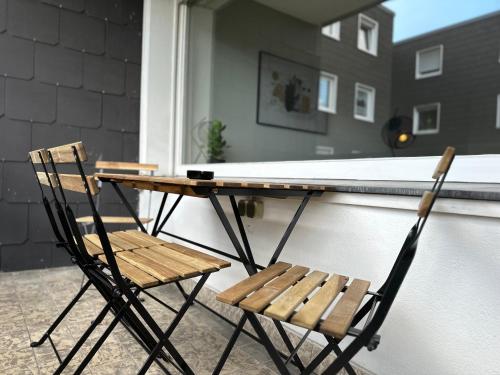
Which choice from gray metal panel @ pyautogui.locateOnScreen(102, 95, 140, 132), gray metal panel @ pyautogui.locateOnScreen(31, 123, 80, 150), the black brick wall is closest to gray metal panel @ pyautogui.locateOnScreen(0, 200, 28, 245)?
the black brick wall

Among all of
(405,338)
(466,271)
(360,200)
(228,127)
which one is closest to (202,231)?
(228,127)

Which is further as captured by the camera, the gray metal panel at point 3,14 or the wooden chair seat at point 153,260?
the gray metal panel at point 3,14

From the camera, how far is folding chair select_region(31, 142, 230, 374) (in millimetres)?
1165

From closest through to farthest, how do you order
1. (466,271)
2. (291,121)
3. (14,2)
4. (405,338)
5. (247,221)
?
(466,271) → (405,338) → (247,221) → (14,2) → (291,121)

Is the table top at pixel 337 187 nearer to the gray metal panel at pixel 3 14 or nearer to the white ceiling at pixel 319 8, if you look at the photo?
the gray metal panel at pixel 3 14

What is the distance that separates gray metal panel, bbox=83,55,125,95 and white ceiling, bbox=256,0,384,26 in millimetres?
1483

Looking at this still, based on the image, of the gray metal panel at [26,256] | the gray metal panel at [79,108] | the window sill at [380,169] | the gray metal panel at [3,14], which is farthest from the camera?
the gray metal panel at [79,108]

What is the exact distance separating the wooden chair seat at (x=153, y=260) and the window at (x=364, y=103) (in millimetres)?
3074

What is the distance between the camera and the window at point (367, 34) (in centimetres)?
362

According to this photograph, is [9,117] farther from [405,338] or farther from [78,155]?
[405,338]

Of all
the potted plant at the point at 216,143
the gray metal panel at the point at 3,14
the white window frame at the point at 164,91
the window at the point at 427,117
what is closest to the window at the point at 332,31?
the window at the point at 427,117

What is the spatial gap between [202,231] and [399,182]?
1462mm

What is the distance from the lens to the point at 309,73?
3877 mm

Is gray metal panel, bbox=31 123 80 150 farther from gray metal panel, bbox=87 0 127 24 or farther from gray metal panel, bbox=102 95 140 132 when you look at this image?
gray metal panel, bbox=87 0 127 24
